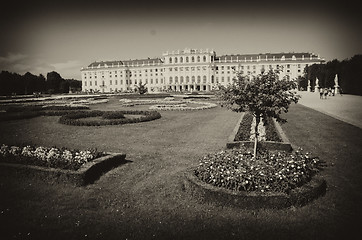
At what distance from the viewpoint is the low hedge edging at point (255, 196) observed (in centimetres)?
504

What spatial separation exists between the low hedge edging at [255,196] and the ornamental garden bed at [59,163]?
2612 millimetres

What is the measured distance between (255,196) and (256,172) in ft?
2.29

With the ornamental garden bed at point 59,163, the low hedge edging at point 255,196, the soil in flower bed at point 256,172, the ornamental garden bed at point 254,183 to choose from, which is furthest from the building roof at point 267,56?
the low hedge edging at point 255,196

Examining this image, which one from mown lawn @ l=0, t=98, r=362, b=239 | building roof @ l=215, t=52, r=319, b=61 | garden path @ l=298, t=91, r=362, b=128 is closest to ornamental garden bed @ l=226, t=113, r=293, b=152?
mown lawn @ l=0, t=98, r=362, b=239

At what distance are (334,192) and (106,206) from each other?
4518 millimetres

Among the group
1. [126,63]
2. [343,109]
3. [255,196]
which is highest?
[126,63]

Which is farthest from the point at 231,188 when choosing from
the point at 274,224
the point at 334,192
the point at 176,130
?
the point at 176,130

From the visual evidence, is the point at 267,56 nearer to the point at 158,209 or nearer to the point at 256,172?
the point at 256,172

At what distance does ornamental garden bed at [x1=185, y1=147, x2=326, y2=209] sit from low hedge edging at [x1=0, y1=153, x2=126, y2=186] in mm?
2284

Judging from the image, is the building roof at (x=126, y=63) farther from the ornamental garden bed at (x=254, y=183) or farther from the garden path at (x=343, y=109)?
the ornamental garden bed at (x=254, y=183)

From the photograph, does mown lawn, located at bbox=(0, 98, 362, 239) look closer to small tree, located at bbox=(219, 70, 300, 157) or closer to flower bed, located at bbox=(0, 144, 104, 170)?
flower bed, located at bbox=(0, 144, 104, 170)

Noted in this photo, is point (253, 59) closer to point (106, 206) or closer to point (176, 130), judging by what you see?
point (176, 130)

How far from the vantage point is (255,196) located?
5.04 meters

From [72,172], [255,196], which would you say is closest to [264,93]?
[255,196]
